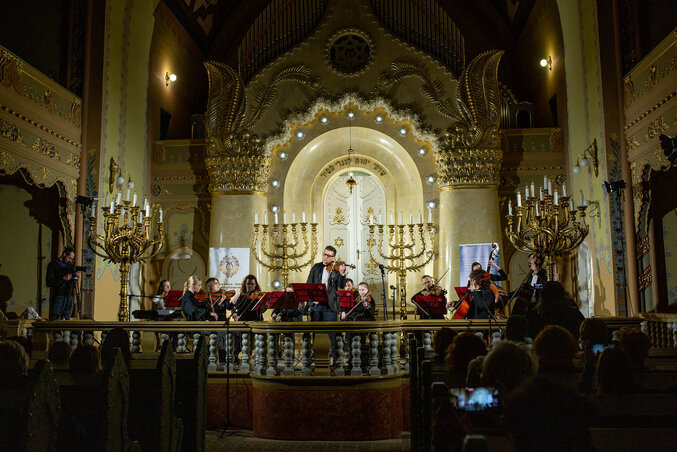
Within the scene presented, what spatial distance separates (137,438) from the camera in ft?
15.3

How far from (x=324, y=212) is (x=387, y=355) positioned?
8.40 metres

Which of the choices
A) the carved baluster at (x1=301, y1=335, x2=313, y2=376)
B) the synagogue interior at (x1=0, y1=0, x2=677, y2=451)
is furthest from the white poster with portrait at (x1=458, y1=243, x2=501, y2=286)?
the carved baluster at (x1=301, y1=335, x2=313, y2=376)

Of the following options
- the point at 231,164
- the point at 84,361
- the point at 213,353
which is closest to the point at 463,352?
the point at 84,361

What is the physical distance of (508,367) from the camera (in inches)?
Answer: 116

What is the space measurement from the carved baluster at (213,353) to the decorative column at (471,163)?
666 cm

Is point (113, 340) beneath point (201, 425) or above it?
above

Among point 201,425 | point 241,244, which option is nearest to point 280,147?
point 241,244

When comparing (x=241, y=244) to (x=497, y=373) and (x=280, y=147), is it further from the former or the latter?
(x=497, y=373)

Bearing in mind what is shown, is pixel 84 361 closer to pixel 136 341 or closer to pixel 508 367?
pixel 508 367

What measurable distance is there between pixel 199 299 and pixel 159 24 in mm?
8849

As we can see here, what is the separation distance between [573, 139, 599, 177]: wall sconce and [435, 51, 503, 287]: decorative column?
168 centimetres

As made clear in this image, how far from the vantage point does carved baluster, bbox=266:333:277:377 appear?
7.43 meters

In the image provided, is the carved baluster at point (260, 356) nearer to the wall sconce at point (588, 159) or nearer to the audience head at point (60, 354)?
the audience head at point (60, 354)

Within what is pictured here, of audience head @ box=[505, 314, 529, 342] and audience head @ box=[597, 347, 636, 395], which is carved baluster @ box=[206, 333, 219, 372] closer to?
audience head @ box=[505, 314, 529, 342]
